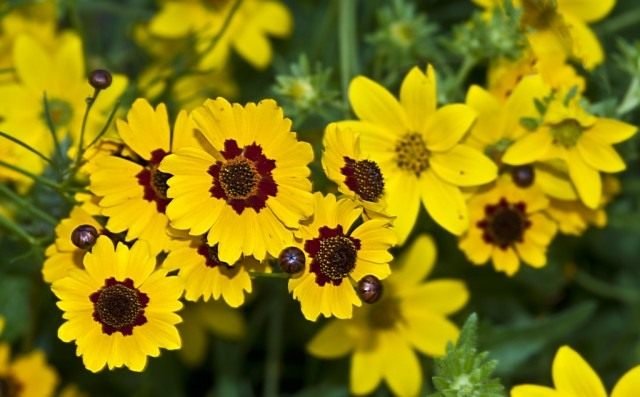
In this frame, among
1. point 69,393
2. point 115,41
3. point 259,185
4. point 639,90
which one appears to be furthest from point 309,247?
point 115,41

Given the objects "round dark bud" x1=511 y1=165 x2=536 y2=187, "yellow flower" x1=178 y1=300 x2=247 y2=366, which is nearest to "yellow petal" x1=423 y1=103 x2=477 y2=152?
"round dark bud" x1=511 y1=165 x2=536 y2=187

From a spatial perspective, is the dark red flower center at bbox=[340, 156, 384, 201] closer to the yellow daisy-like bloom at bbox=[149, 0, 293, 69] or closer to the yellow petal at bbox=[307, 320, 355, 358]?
the yellow petal at bbox=[307, 320, 355, 358]

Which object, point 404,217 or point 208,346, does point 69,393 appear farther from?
point 404,217

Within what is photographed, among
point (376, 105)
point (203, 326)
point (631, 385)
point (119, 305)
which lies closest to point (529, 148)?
point (376, 105)

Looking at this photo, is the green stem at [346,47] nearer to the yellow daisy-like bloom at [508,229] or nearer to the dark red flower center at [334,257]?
the yellow daisy-like bloom at [508,229]

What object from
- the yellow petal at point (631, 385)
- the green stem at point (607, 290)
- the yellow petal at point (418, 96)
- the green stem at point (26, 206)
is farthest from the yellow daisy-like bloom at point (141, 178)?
the green stem at point (607, 290)

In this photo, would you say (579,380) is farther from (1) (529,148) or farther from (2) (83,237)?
(2) (83,237)
